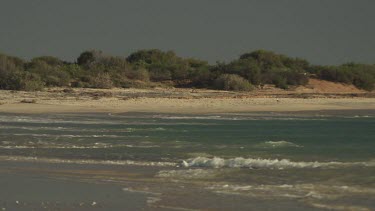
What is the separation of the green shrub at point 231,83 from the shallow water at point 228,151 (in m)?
20.5

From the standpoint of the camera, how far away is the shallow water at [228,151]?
37.0ft

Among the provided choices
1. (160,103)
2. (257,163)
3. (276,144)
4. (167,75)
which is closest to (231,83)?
(167,75)

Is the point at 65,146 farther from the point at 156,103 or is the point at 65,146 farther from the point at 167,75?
the point at 167,75

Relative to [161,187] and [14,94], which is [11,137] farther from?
[14,94]

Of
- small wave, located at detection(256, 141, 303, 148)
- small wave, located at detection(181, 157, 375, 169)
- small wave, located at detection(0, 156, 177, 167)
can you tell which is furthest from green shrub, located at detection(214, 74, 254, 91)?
small wave, located at detection(181, 157, 375, 169)

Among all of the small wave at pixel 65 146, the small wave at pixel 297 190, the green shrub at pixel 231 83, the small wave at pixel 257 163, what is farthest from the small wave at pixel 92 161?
the green shrub at pixel 231 83

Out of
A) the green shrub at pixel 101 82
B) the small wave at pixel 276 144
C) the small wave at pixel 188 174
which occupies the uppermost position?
the green shrub at pixel 101 82

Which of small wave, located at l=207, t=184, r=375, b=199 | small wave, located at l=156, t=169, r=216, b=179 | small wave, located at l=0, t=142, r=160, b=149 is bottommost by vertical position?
small wave, located at l=0, t=142, r=160, b=149

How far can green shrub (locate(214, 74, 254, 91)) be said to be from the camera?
50375mm

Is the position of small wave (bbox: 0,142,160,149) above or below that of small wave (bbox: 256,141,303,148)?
below

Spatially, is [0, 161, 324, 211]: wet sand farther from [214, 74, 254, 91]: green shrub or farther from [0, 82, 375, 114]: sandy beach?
[214, 74, 254, 91]: green shrub

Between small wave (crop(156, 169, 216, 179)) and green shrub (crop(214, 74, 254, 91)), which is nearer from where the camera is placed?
small wave (crop(156, 169, 216, 179))

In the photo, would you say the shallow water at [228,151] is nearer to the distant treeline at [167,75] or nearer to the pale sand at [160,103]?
the pale sand at [160,103]

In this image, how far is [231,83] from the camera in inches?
1998
